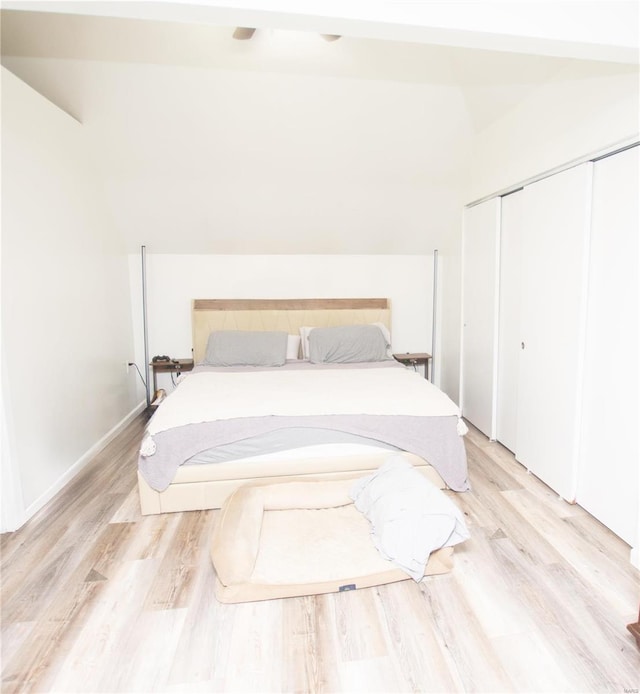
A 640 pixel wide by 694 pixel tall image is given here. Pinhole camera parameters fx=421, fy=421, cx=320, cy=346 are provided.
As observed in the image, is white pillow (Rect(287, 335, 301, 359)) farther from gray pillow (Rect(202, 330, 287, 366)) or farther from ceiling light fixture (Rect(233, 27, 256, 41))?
ceiling light fixture (Rect(233, 27, 256, 41))

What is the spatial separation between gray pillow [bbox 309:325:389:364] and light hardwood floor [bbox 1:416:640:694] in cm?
185

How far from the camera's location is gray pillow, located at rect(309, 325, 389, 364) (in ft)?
12.4

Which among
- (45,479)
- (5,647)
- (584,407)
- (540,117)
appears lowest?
(5,647)

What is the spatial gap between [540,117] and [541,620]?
266cm

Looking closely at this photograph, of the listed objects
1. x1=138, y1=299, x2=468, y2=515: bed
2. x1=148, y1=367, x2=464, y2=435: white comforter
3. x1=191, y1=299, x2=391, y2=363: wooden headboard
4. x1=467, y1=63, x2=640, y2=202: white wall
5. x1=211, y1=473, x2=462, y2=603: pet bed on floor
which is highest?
x1=467, y1=63, x2=640, y2=202: white wall

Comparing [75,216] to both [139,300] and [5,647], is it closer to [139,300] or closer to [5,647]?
[139,300]

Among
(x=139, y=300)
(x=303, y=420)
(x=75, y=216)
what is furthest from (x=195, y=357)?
(x=303, y=420)

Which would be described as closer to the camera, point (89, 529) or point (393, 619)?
point (393, 619)

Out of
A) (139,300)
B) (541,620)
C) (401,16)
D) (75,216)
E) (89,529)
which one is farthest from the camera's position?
(139,300)

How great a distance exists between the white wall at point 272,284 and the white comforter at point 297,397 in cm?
129

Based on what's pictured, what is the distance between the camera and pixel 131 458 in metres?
3.12

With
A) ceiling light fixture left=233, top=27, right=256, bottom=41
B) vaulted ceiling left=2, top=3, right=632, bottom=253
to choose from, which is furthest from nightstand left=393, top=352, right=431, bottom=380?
ceiling light fixture left=233, top=27, right=256, bottom=41

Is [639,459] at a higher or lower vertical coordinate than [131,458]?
higher

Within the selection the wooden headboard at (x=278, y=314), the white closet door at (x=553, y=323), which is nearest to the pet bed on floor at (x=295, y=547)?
the white closet door at (x=553, y=323)
